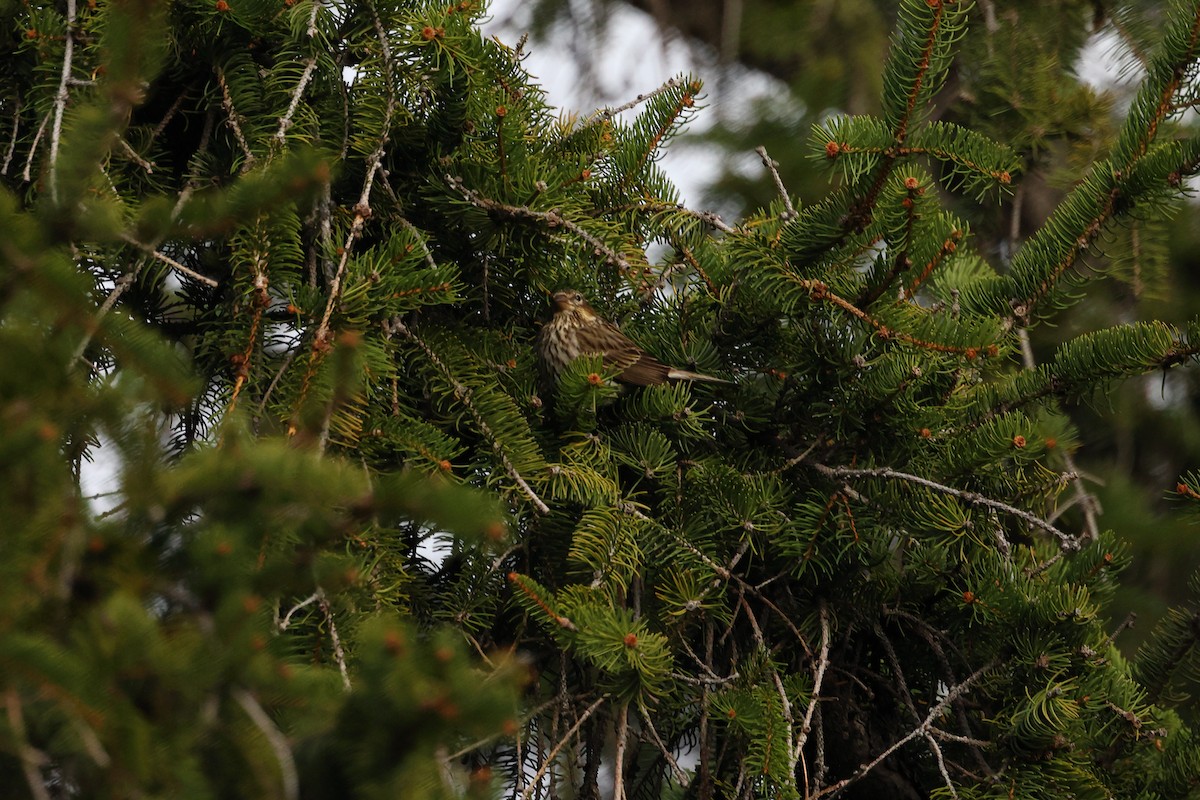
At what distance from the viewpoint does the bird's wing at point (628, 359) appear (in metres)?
2.46

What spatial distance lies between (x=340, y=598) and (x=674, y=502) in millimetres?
718

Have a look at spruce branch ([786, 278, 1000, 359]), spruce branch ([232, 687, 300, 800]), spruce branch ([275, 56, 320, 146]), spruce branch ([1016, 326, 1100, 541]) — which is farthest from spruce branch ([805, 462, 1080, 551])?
spruce branch ([232, 687, 300, 800])

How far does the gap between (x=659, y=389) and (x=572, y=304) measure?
1.01ft

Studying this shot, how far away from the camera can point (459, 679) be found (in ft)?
3.19

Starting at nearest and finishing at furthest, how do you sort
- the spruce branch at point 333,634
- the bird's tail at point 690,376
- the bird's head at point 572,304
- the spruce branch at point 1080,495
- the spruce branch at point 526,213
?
the spruce branch at point 333,634
the spruce branch at point 526,213
the bird's tail at point 690,376
the bird's head at point 572,304
the spruce branch at point 1080,495

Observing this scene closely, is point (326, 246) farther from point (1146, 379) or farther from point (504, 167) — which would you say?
point (1146, 379)

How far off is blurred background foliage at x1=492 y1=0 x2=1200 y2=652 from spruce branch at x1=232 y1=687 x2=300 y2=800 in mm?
2973

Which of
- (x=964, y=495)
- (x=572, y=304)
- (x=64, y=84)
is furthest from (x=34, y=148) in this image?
(x=964, y=495)

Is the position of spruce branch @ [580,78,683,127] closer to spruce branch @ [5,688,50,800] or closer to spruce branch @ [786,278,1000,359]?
spruce branch @ [786,278,1000,359]

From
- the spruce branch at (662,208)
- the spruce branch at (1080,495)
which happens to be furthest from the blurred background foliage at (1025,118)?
the spruce branch at (662,208)

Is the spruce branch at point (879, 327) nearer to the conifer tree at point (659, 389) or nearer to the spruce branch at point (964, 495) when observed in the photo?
the conifer tree at point (659, 389)

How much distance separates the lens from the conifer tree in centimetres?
189

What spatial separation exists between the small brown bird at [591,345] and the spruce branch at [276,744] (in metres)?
1.32

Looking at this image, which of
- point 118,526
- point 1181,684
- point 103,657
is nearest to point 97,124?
point 118,526
